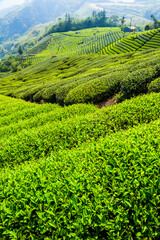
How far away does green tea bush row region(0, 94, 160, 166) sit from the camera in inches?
292

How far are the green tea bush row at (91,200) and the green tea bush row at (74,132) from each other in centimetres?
257

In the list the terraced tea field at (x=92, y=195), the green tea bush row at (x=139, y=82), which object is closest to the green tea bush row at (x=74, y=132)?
the terraced tea field at (x=92, y=195)

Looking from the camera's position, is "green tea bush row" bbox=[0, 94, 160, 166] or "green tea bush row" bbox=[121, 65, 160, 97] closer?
"green tea bush row" bbox=[0, 94, 160, 166]

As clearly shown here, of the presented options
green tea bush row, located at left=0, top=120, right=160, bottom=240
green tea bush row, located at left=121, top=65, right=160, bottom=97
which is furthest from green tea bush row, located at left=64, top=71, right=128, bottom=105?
green tea bush row, located at left=0, top=120, right=160, bottom=240

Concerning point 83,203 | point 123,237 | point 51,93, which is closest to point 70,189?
point 83,203

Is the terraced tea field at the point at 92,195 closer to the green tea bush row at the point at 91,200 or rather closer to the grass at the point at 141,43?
the green tea bush row at the point at 91,200

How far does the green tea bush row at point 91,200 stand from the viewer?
320 cm

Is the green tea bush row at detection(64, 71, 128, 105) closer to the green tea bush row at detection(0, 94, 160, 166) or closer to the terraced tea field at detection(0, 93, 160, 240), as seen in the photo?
the green tea bush row at detection(0, 94, 160, 166)

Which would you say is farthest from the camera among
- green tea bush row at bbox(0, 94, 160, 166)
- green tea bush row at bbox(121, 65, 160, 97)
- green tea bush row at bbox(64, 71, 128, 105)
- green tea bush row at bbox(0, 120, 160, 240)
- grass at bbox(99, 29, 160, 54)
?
grass at bbox(99, 29, 160, 54)

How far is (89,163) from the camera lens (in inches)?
188

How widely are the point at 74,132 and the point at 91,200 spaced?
459 centimetres

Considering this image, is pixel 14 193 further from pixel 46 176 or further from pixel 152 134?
pixel 152 134

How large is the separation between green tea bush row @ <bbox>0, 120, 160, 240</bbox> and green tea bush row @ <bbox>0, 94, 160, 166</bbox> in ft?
8.43

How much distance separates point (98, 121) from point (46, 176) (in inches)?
176
